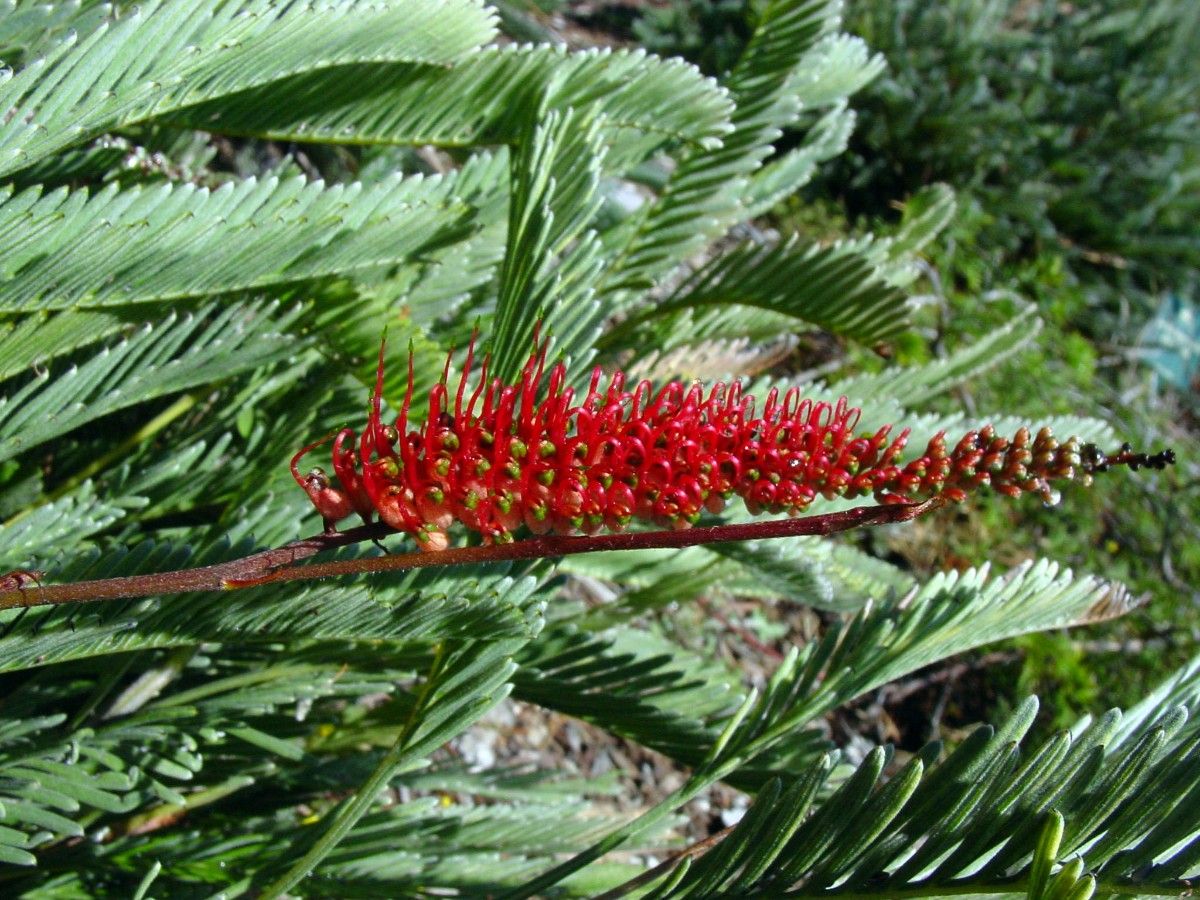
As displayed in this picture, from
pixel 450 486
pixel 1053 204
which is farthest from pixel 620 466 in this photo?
pixel 1053 204

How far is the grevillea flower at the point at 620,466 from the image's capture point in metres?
0.74

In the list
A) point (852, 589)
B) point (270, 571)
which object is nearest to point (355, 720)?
point (852, 589)

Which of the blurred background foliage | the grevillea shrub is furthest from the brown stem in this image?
the blurred background foliage

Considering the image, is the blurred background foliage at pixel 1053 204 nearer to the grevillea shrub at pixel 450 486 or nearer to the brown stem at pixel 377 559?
the grevillea shrub at pixel 450 486

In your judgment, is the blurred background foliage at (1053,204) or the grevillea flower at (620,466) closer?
the grevillea flower at (620,466)

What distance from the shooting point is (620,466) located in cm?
76

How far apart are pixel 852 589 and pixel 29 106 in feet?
4.11

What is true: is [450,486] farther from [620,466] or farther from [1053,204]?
[1053,204]

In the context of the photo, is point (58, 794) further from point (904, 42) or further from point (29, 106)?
point (904, 42)

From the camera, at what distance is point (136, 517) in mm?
1291

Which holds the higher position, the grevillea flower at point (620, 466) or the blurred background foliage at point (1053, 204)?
the grevillea flower at point (620, 466)

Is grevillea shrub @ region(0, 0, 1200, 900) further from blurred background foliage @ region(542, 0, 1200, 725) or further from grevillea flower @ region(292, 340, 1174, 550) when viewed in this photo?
blurred background foliage @ region(542, 0, 1200, 725)

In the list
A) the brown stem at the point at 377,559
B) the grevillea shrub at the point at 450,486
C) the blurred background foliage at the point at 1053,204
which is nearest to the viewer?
the brown stem at the point at 377,559

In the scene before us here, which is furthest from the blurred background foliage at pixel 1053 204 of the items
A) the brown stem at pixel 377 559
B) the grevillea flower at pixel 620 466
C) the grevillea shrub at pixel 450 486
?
the brown stem at pixel 377 559
